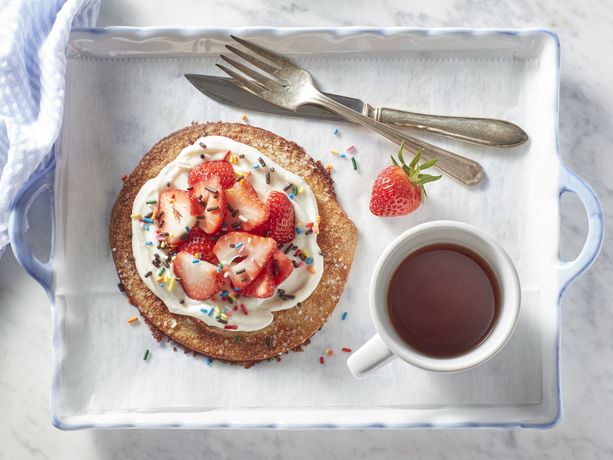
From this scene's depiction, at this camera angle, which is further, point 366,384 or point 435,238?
point 366,384

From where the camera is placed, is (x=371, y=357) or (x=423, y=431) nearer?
(x=371, y=357)

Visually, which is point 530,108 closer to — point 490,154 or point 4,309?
point 490,154

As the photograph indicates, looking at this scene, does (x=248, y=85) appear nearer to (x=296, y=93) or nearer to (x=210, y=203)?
(x=296, y=93)

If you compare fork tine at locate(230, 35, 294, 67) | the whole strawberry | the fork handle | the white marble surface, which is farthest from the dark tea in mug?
fork tine at locate(230, 35, 294, 67)

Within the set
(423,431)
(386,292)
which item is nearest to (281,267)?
(386,292)

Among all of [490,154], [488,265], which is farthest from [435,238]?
[490,154]

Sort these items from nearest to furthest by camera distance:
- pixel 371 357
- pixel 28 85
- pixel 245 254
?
pixel 371 357 < pixel 245 254 < pixel 28 85

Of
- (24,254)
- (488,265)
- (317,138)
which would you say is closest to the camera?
(488,265)
